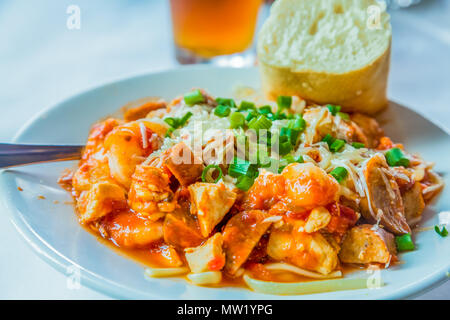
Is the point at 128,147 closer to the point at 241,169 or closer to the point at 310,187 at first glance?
the point at 241,169

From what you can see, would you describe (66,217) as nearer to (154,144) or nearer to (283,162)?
(154,144)

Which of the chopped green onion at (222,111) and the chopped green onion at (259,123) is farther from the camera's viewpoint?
the chopped green onion at (222,111)

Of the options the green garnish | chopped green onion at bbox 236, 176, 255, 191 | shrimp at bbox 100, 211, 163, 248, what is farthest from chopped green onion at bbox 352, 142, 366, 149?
shrimp at bbox 100, 211, 163, 248

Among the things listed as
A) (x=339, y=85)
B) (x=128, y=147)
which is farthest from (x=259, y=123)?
(x=339, y=85)

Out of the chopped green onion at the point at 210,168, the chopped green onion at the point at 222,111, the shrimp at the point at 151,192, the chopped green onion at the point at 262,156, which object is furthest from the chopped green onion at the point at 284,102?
the shrimp at the point at 151,192

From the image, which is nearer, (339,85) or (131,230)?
(131,230)

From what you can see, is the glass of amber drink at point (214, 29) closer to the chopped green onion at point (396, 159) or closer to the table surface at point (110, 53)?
the table surface at point (110, 53)
